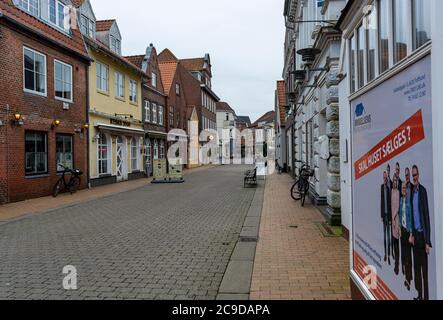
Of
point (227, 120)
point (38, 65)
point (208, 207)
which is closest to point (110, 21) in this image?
point (38, 65)

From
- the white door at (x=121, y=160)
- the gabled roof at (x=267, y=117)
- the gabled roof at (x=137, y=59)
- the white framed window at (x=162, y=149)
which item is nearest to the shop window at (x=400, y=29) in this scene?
the white door at (x=121, y=160)

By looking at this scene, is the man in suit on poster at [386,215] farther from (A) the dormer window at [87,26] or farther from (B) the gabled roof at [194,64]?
(B) the gabled roof at [194,64]

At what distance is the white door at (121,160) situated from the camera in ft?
73.4

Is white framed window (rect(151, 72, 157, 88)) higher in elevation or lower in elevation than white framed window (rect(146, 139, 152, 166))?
higher

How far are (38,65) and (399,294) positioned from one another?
15090 millimetres

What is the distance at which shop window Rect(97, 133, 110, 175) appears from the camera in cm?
1989

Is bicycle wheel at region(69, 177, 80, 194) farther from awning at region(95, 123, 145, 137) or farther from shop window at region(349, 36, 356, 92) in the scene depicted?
shop window at region(349, 36, 356, 92)

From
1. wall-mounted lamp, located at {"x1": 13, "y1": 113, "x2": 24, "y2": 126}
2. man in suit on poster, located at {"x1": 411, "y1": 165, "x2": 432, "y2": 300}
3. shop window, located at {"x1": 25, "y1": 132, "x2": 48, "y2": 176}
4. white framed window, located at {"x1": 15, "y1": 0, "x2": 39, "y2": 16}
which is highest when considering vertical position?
white framed window, located at {"x1": 15, "y1": 0, "x2": 39, "y2": 16}

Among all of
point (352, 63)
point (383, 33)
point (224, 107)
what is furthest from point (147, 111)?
point (224, 107)

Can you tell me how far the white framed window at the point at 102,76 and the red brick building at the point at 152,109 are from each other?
553 cm

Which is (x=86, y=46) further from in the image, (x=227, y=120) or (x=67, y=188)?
(x=227, y=120)

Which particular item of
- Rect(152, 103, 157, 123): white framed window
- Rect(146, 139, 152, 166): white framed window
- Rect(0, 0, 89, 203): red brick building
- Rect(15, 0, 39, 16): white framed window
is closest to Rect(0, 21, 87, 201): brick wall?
Rect(0, 0, 89, 203): red brick building

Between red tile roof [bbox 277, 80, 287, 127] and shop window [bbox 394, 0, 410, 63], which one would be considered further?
red tile roof [bbox 277, 80, 287, 127]

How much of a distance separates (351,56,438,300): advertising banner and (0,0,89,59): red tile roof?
12835mm
